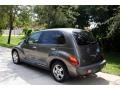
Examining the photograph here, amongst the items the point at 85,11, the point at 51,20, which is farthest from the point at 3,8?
the point at 85,11

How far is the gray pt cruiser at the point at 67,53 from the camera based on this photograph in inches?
235

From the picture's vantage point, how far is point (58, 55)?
20.6 ft

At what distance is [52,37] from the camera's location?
22.3 ft

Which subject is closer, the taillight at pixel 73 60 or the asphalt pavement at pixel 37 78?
the taillight at pixel 73 60

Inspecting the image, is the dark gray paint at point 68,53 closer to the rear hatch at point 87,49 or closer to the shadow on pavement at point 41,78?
the rear hatch at point 87,49

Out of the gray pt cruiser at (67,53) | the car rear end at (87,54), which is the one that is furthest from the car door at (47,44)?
the car rear end at (87,54)

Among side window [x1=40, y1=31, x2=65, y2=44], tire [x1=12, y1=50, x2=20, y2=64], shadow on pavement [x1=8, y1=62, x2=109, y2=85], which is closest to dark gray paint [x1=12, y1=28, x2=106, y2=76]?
side window [x1=40, y1=31, x2=65, y2=44]

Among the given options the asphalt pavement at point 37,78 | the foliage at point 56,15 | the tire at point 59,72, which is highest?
the foliage at point 56,15

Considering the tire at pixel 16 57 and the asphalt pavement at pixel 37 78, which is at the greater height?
the tire at pixel 16 57

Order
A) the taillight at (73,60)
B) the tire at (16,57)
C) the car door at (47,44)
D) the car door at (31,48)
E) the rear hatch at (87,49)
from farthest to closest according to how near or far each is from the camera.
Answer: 1. the tire at (16,57)
2. the car door at (31,48)
3. the car door at (47,44)
4. the rear hatch at (87,49)
5. the taillight at (73,60)

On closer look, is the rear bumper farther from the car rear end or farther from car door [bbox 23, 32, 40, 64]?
car door [bbox 23, 32, 40, 64]

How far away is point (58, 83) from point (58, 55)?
86cm

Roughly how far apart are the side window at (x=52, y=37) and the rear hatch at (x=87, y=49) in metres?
0.47
